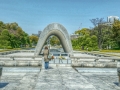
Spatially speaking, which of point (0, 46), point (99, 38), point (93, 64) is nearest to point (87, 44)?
point (99, 38)

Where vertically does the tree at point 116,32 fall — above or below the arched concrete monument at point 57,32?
above

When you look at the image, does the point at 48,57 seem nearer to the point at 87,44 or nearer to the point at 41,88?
the point at 41,88

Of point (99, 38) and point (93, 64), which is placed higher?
point (99, 38)

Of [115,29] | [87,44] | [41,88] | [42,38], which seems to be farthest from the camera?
[115,29]

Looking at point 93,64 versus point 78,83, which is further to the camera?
point 93,64

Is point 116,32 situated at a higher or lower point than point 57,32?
higher

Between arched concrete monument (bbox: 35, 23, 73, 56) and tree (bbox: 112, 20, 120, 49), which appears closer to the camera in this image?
arched concrete monument (bbox: 35, 23, 73, 56)

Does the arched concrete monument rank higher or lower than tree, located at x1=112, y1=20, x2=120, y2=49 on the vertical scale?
lower

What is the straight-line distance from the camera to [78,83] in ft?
21.5

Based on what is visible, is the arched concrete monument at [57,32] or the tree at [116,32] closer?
the arched concrete monument at [57,32]

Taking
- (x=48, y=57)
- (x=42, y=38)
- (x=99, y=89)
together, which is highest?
(x=42, y=38)

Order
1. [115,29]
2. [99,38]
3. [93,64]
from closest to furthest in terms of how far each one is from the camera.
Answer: [93,64] → [115,29] → [99,38]

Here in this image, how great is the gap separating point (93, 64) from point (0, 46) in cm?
4006

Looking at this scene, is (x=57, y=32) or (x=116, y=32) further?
(x=116, y=32)
